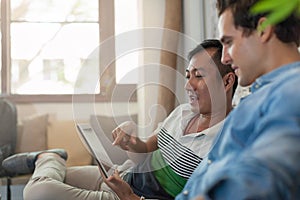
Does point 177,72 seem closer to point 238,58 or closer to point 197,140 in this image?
point 197,140

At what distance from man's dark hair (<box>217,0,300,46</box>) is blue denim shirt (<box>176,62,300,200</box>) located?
3.6 inches

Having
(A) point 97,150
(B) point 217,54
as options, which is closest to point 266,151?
(B) point 217,54

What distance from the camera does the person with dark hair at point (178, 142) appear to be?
1.62m

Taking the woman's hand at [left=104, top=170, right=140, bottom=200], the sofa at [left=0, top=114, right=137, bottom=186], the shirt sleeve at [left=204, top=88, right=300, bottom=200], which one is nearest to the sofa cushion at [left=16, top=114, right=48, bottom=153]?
the sofa at [left=0, top=114, right=137, bottom=186]

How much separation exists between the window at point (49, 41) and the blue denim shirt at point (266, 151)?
293 cm

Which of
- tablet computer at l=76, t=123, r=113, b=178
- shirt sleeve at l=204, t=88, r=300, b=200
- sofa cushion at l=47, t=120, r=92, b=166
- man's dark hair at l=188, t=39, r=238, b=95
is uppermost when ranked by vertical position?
man's dark hair at l=188, t=39, r=238, b=95

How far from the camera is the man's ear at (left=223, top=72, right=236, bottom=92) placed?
167 cm

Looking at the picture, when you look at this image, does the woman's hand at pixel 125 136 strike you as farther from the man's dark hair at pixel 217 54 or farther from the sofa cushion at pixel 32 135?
the sofa cushion at pixel 32 135

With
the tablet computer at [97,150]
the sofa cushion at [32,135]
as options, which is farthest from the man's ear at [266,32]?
the sofa cushion at [32,135]

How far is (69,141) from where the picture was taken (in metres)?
3.51

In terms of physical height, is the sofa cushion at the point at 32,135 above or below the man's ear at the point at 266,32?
below

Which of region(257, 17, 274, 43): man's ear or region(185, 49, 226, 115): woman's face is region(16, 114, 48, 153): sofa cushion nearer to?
region(185, 49, 226, 115): woman's face

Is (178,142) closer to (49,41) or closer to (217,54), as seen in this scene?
(217,54)

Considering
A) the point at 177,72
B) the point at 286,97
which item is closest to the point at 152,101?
the point at 177,72
